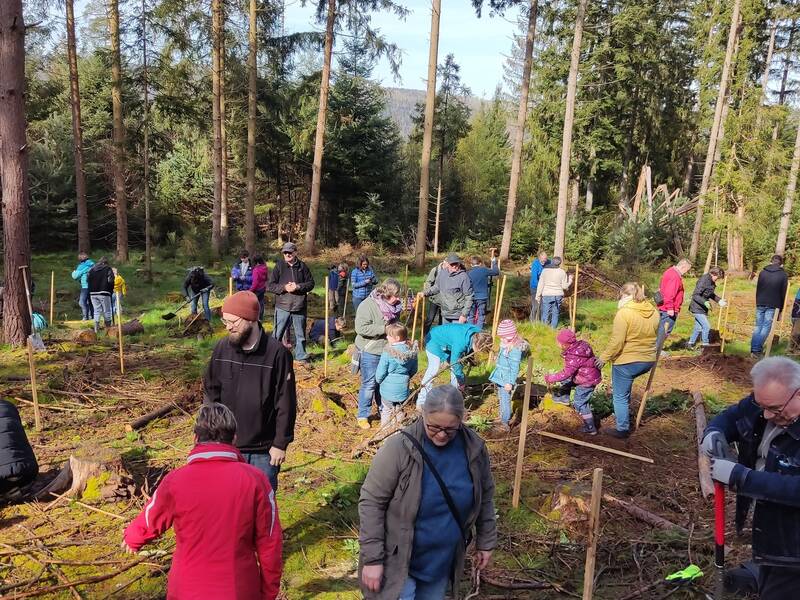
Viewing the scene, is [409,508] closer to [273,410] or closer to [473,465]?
[473,465]

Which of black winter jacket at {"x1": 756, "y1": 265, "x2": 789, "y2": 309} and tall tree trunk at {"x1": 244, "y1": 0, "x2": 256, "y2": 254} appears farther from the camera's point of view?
tall tree trunk at {"x1": 244, "y1": 0, "x2": 256, "y2": 254}

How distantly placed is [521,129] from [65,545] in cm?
1908

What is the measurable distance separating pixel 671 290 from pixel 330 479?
280 inches

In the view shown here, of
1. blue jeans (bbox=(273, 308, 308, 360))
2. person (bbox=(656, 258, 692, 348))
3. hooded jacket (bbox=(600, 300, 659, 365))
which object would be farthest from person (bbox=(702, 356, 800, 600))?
person (bbox=(656, 258, 692, 348))

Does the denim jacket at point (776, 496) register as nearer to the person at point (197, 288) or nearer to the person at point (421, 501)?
the person at point (421, 501)

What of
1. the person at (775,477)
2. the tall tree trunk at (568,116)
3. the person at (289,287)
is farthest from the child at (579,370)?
the tall tree trunk at (568,116)

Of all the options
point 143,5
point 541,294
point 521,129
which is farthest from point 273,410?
point 521,129

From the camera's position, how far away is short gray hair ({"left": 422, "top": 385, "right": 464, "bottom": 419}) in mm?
2629

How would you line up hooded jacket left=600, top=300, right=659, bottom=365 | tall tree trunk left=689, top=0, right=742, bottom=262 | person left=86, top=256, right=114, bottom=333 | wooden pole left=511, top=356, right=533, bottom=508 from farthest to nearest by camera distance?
tall tree trunk left=689, top=0, right=742, bottom=262, person left=86, top=256, right=114, bottom=333, hooded jacket left=600, top=300, right=659, bottom=365, wooden pole left=511, top=356, right=533, bottom=508

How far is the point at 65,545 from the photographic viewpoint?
423cm

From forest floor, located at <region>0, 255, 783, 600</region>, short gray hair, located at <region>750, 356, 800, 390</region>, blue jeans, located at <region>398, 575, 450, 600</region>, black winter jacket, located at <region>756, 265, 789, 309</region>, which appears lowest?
forest floor, located at <region>0, 255, 783, 600</region>

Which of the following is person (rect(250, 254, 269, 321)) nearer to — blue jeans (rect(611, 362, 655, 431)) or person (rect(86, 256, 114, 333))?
person (rect(86, 256, 114, 333))

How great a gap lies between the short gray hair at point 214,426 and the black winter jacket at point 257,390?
1008mm

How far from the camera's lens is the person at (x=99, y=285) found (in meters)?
11.1
